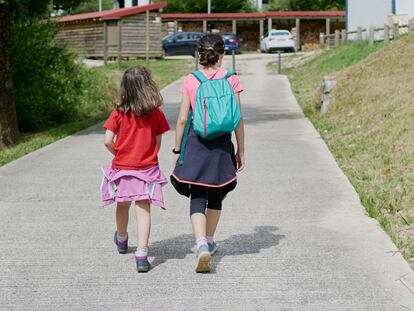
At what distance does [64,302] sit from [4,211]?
340cm

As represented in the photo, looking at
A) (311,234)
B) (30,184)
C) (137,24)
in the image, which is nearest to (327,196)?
(311,234)

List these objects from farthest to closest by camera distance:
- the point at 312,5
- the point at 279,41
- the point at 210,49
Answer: the point at 312,5
the point at 279,41
the point at 210,49

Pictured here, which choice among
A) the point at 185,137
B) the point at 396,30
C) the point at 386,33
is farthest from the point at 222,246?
the point at 386,33

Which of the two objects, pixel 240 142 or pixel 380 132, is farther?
pixel 380 132

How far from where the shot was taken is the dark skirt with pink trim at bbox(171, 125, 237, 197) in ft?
19.7

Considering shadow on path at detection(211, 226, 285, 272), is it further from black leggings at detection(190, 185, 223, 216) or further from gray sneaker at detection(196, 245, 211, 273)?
black leggings at detection(190, 185, 223, 216)

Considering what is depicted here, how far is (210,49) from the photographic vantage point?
599cm

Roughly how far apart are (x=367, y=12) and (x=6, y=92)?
27.3 m

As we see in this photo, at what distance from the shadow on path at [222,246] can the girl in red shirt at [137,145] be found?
0.50 meters

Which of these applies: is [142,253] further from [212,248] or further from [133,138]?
[133,138]

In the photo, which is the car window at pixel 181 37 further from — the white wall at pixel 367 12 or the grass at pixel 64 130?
the grass at pixel 64 130

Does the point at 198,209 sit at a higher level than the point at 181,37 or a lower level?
lower

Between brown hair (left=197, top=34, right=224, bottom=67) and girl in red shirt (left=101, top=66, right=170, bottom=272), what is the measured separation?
0.41 metres

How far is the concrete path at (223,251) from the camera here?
17.6 ft
